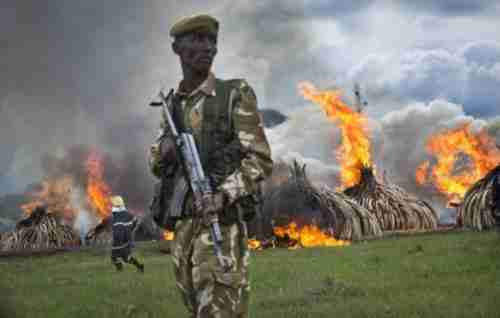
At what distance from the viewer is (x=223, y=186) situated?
4859 mm

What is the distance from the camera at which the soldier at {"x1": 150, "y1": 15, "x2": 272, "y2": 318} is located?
4.91 metres

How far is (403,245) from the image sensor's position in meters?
19.8

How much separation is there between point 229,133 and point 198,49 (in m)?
0.55

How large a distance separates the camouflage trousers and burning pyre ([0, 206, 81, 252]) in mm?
26734

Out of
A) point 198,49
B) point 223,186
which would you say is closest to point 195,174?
point 223,186

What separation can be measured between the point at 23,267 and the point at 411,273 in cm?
1137

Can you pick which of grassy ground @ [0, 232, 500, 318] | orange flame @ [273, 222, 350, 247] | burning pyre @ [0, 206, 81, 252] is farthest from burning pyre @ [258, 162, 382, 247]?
burning pyre @ [0, 206, 81, 252]

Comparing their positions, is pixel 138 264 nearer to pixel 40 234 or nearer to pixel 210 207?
pixel 210 207

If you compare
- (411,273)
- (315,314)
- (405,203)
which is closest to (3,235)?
(405,203)

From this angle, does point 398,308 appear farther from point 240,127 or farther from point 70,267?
point 70,267

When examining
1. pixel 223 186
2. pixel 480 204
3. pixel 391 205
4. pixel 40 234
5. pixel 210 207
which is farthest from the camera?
pixel 40 234

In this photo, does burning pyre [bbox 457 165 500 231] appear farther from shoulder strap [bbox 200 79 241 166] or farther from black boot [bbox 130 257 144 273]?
shoulder strap [bbox 200 79 241 166]

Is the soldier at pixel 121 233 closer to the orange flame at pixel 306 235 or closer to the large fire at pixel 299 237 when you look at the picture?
the large fire at pixel 299 237

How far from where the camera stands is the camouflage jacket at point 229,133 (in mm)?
4961
